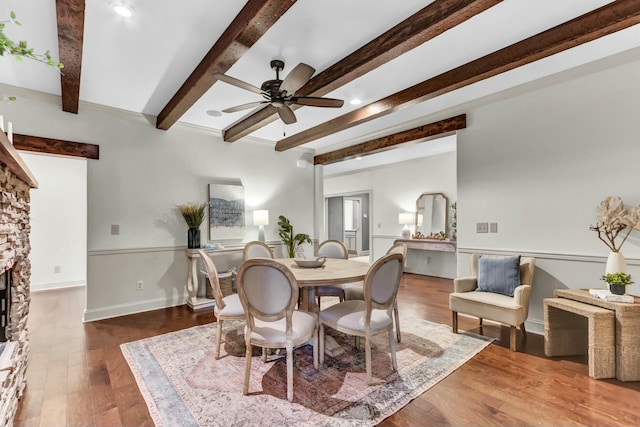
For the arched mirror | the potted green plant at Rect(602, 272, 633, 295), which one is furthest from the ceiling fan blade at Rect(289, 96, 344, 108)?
the arched mirror

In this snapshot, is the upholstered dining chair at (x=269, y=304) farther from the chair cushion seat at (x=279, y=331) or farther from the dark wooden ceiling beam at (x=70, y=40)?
the dark wooden ceiling beam at (x=70, y=40)

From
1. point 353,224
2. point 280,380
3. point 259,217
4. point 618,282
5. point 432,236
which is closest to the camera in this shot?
point 280,380

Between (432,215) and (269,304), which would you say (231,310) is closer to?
(269,304)

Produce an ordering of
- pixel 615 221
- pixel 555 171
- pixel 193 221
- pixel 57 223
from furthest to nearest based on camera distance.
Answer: pixel 57 223
pixel 193 221
pixel 555 171
pixel 615 221

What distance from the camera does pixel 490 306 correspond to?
2.90 metres

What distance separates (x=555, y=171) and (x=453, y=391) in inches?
95.8

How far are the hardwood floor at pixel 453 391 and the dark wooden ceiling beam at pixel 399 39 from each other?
8.25 ft

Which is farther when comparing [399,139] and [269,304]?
[399,139]

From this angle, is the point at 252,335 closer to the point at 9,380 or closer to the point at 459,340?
the point at 9,380

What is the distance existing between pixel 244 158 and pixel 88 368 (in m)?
3.44

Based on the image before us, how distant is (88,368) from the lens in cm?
246

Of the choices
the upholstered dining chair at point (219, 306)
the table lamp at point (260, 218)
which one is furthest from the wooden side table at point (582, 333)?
the table lamp at point (260, 218)

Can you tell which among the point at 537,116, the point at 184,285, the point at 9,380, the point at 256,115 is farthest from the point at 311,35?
the point at 184,285

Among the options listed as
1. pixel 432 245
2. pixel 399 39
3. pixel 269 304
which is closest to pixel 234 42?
pixel 399 39
